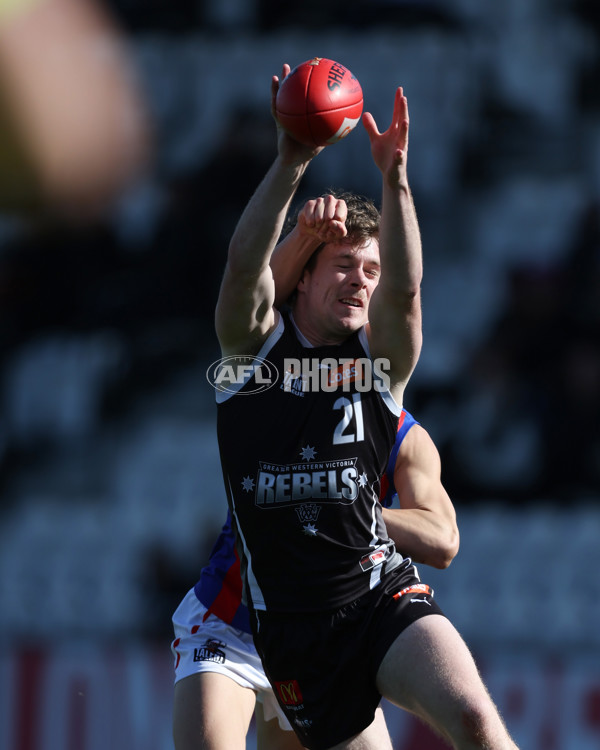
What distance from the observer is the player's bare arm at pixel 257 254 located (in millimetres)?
3881

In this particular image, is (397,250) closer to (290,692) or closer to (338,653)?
(338,653)

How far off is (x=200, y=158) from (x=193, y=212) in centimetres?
64

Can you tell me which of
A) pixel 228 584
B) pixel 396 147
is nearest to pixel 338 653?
pixel 228 584

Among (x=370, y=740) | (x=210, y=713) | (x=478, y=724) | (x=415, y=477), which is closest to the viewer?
(x=478, y=724)

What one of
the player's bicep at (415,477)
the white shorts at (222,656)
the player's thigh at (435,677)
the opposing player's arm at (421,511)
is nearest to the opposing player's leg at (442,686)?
the player's thigh at (435,677)

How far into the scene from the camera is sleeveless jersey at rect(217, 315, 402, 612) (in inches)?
159

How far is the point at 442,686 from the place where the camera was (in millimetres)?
3641

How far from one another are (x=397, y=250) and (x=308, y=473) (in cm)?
86

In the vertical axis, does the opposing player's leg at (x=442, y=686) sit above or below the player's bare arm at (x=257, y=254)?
below

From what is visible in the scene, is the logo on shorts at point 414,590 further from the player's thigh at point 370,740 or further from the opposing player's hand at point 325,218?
the opposing player's hand at point 325,218

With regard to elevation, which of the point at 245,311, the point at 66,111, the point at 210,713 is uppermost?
the point at 66,111

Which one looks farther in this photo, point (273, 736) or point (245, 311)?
point (273, 736)

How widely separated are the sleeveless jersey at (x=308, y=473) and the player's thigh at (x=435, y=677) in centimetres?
30

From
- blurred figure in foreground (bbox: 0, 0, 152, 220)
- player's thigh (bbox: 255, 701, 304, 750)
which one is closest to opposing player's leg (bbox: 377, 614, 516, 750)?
player's thigh (bbox: 255, 701, 304, 750)
